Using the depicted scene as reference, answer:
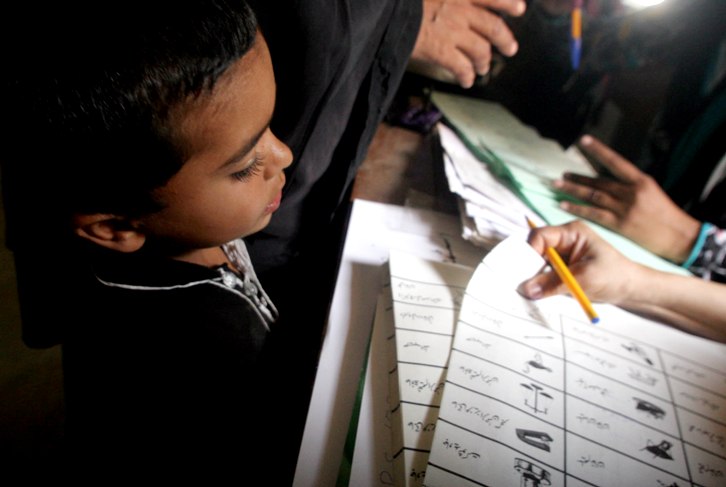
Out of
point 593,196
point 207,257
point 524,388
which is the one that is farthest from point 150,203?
point 593,196

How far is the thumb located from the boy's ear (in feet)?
1.69

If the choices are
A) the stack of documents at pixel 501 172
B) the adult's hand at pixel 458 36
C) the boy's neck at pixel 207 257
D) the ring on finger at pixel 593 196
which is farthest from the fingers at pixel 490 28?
the boy's neck at pixel 207 257

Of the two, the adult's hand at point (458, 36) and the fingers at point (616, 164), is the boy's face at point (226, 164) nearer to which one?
the adult's hand at point (458, 36)

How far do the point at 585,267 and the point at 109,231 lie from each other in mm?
640

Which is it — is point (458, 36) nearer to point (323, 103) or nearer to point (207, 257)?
point (323, 103)

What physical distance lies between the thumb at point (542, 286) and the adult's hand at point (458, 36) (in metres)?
0.39

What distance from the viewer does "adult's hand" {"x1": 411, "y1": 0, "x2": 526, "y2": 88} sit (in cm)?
67

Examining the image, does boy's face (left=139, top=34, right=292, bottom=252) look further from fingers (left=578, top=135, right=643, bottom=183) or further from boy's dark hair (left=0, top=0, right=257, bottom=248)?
fingers (left=578, top=135, right=643, bottom=183)

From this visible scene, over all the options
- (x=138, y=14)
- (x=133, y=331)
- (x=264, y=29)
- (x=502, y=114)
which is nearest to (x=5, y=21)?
(x=138, y=14)

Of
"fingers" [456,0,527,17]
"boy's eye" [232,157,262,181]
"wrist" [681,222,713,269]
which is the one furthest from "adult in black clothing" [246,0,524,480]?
"wrist" [681,222,713,269]

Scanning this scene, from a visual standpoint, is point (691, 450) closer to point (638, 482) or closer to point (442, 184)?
point (638, 482)

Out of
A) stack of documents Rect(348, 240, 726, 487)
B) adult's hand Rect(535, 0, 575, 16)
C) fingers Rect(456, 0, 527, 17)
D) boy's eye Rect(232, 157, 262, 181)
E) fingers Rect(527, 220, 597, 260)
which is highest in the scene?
adult's hand Rect(535, 0, 575, 16)

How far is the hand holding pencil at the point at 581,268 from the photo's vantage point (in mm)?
542

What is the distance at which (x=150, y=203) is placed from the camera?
0.41 m
